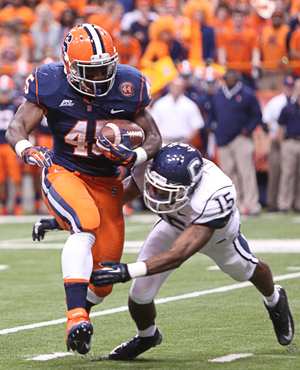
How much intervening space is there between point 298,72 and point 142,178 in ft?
24.7

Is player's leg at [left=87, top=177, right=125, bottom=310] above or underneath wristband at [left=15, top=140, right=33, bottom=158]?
underneath

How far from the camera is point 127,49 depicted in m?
11.1

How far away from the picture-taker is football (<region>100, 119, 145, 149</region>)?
3.46 m

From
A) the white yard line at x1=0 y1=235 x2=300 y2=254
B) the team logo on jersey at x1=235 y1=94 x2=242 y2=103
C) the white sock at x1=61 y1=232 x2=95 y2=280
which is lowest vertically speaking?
the white yard line at x1=0 y1=235 x2=300 y2=254

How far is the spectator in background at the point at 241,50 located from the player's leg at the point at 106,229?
7.42 metres

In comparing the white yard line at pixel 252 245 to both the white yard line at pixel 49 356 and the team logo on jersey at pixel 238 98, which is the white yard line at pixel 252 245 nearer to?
the team logo on jersey at pixel 238 98

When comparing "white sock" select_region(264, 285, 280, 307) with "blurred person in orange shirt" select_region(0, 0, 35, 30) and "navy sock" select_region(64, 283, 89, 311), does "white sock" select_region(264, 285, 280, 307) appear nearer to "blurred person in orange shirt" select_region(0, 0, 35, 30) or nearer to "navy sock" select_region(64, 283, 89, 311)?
"navy sock" select_region(64, 283, 89, 311)

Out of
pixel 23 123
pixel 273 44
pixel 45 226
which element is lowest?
pixel 273 44

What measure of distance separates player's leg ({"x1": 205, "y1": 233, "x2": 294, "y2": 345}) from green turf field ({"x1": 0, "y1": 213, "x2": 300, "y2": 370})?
107mm

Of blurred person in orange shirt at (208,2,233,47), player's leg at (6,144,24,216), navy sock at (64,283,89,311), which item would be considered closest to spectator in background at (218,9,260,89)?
blurred person in orange shirt at (208,2,233,47)

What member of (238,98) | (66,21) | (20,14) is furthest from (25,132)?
(20,14)

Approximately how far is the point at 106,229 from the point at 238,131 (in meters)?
6.14

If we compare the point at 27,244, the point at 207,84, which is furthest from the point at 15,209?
the point at 207,84

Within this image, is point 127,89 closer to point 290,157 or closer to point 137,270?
point 137,270
